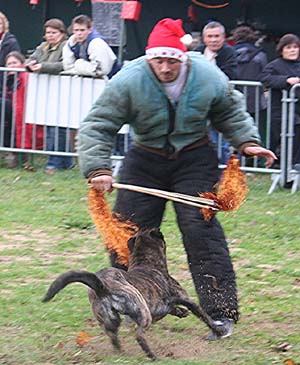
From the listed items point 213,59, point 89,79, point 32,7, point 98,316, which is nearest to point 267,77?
point 213,59

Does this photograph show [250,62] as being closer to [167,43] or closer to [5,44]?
[5,44]

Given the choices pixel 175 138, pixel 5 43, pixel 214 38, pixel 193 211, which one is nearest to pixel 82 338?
pixel 193 211

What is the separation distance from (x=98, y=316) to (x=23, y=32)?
10.5 meters

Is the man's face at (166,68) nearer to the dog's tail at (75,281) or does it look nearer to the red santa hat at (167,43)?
the red santa hat at (167,43)

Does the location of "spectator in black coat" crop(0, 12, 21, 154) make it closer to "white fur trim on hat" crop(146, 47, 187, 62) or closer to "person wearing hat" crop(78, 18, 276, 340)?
"person wearing hat" crop(78, 18, 276, 340)

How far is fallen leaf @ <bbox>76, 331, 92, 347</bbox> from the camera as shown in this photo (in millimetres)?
5922

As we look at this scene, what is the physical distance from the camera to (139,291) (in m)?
5.70

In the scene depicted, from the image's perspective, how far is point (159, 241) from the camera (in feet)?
20.1

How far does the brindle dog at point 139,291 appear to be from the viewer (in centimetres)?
550

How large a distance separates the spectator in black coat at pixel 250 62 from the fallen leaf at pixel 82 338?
6024 mm

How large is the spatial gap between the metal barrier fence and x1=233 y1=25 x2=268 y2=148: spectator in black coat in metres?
0.02

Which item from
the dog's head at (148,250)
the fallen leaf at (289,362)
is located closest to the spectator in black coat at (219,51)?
the dog's head at (148,250)

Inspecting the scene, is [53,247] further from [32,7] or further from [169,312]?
[32,7]

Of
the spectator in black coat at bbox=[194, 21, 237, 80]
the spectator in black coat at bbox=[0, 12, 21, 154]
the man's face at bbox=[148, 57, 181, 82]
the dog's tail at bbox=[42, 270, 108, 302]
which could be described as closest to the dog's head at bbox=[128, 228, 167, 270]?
the dog's tail at bbox=[42, 270, 108, 302]
